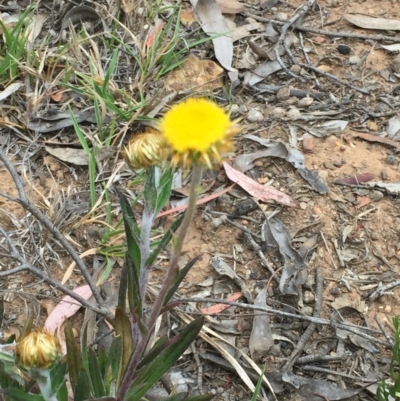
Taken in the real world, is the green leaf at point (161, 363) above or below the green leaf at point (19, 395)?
below

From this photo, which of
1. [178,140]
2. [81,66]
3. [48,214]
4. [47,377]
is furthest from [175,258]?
[81,66]

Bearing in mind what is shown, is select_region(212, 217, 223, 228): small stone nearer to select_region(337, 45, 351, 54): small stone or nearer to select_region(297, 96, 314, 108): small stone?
select_region(297, 96, 314, 108): small stone

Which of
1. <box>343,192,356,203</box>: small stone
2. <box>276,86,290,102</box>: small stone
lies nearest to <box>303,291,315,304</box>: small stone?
<box>343,192,356,203</box>: small stone

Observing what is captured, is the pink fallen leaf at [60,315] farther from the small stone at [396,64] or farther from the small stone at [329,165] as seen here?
the small stone at [396,64]

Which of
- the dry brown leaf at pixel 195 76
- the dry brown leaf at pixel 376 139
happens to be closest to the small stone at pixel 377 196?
the dry brown leaf at pixel 376 139

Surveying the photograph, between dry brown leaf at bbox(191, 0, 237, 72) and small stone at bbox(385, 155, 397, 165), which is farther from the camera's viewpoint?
dry brown leaf at bbox(191, 0, 237, 72)

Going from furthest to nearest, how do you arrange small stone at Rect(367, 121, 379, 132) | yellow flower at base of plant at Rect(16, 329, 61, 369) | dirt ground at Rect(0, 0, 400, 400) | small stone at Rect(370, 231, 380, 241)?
small stone at Rect(367, 121, 379, 132)
small stone at Rect(370, 231, 380, 241)
dirt ground at Rect(0, 0, 400, 400)
yellow flower at base of plant at Rect(16, 329, 61, 369)

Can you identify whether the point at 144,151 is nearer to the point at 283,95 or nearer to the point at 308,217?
the point at 308,217
